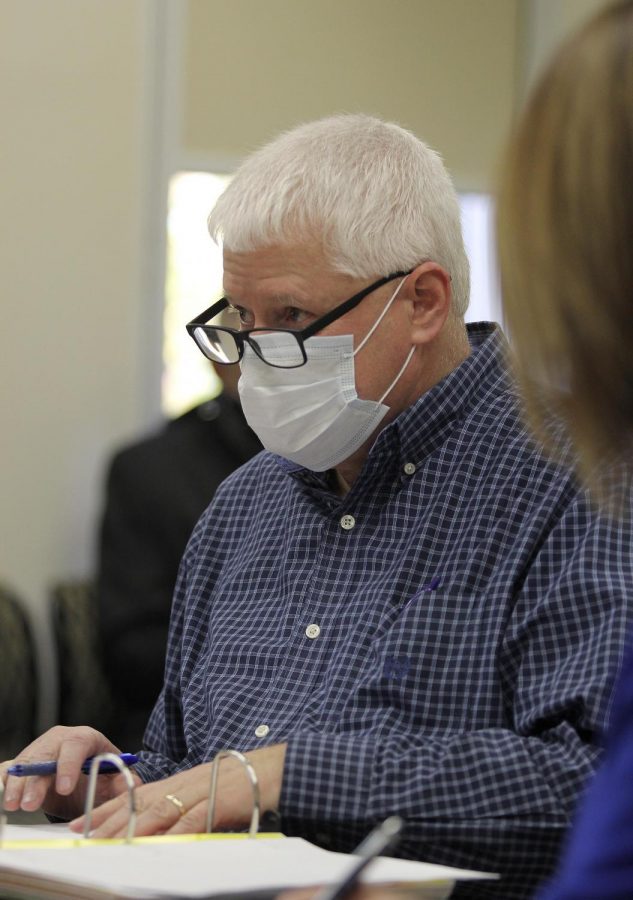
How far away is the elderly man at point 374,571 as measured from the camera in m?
1.44

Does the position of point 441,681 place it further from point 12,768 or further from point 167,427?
point 167,427

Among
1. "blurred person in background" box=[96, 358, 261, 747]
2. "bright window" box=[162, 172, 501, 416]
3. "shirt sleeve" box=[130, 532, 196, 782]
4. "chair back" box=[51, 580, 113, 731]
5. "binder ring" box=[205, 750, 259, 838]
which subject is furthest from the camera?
"bright window" box=[162, 172, 501, 416]

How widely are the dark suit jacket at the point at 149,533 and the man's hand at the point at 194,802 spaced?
7.09 ft

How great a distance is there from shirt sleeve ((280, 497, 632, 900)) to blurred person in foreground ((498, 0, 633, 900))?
0.54m

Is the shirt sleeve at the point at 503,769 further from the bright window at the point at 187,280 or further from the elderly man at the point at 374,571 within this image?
the bright window at the point at 187,280

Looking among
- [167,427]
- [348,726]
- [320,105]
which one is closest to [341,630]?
[348,726]

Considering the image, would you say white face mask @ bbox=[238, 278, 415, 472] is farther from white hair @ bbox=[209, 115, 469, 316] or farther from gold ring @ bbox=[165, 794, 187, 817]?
gold ring @ bbox=[165, 794, 187, 817]

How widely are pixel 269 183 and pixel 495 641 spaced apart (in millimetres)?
653

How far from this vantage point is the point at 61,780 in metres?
1.62

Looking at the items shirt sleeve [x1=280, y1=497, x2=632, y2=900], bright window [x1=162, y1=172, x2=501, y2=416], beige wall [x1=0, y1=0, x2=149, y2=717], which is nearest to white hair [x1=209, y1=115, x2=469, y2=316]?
shirt sleeve [x1=280, y1=497, x2=632, y2=900]

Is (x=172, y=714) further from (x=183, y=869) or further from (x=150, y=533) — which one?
(x=150, y=533)

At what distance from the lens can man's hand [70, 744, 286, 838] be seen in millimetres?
1388

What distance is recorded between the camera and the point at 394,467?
5.76ft

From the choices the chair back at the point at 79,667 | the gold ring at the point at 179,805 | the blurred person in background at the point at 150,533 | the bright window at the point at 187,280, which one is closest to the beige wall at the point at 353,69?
the bright window at the point at 187,280
